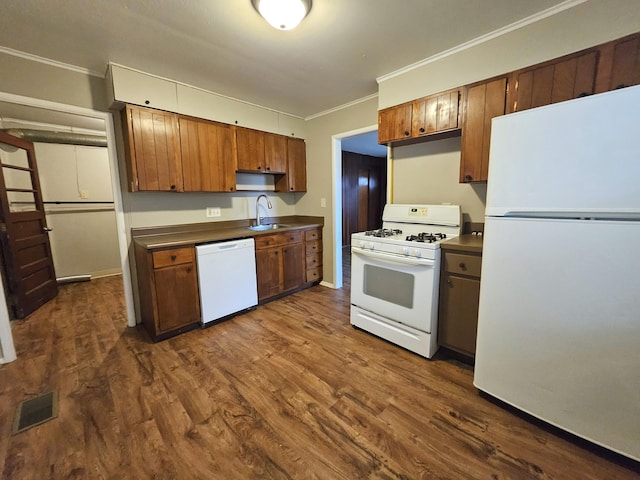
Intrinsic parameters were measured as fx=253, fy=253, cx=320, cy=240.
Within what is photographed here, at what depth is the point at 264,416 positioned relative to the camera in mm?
1540

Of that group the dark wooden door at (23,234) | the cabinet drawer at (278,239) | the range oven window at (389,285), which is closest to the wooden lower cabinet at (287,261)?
the cabinet drawer at (278,239)

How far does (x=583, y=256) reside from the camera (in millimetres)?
1205

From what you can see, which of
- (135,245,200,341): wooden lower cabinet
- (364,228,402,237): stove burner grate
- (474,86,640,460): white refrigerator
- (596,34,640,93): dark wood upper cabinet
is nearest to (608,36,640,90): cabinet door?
(596,34,640,93): dark wood upper cabinet

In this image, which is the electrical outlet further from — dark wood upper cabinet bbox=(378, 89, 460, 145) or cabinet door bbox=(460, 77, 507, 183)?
cabinet door bbox=(460, 77, 507, 183)

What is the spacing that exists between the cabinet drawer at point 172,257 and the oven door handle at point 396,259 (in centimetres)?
158

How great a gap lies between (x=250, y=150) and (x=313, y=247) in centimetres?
156

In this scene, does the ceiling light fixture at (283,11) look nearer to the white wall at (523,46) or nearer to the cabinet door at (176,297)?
the white wall at (523,46)

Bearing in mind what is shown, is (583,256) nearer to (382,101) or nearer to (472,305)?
(472,305)

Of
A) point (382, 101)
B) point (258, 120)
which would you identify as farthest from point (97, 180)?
point (382, 101)

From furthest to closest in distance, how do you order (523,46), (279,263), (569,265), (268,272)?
(279,263), (268,272), (523,46), (569,265)

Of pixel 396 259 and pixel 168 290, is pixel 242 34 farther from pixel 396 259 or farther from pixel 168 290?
pixel 168 290

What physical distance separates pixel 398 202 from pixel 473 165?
900 millimetres

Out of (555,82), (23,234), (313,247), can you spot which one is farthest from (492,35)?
(23,234)

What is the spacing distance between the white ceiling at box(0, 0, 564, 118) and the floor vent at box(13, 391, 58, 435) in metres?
2.48
